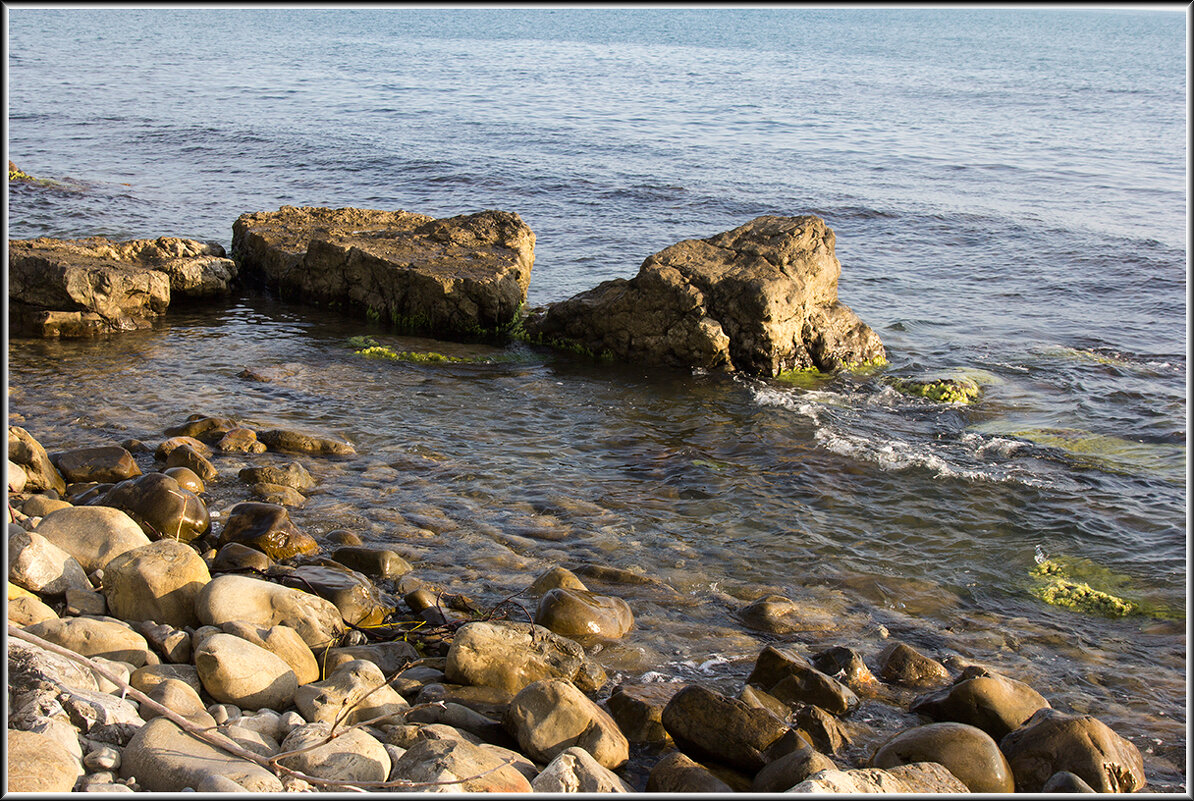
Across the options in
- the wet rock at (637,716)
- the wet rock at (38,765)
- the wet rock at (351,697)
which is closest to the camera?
the wet rock at (38,765)

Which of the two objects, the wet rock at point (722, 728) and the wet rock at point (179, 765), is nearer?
the wet rock at point (179, 765)

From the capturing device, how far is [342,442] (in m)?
9.48

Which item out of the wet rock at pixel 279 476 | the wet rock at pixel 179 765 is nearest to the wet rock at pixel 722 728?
the wet rock at pixel 179 765

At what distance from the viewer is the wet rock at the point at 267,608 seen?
18.4 ft

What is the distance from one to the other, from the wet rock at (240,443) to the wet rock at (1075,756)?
730 cm

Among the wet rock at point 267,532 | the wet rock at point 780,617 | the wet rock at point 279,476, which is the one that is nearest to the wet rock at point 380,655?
the wet rock at point 267,532

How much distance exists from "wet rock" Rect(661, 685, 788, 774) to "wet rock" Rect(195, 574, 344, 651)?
7.60ft

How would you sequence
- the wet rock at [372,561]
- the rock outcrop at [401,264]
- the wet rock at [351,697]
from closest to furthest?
the wet rock at [351,697] → the wet rock at [372,561] → the rock outcrop at [401,264]

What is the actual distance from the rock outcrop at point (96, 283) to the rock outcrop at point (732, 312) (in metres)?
5.66

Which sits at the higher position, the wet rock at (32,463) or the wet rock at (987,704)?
the wet rock at (32,463)

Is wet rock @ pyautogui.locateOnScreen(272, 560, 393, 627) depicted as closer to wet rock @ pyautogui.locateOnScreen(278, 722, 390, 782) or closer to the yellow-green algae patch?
wet rock @ pyautogui.locateOnScreen(278, 722, 390, 782)

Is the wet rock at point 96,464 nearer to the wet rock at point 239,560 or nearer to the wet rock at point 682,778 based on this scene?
the wet rock at point 239,560

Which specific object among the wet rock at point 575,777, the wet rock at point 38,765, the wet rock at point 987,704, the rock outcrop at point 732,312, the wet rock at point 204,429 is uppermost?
the rock outcrop at point 732,312

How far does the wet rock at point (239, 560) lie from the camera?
21.8 ft
